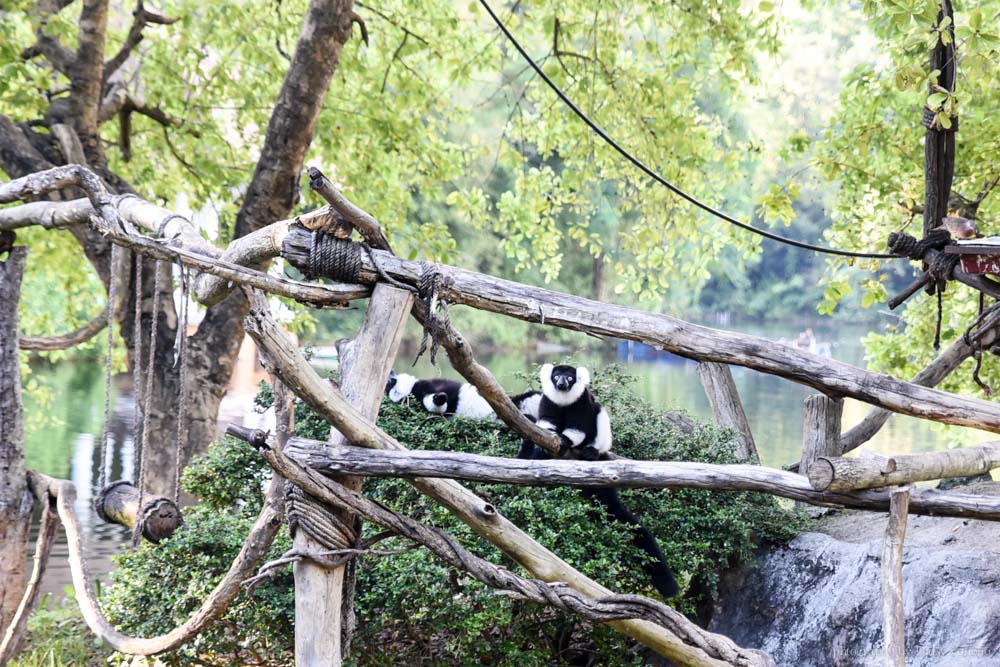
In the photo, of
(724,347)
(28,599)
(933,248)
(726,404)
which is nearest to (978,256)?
(933,248)

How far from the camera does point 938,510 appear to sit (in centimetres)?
300

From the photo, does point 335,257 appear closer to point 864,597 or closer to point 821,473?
point 821,473

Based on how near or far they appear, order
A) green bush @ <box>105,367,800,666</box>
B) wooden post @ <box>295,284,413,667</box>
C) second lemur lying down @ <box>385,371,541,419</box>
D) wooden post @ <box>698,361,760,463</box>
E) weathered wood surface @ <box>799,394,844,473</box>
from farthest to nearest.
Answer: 1. wooden post @ <box>698,361,760,463</box>
2. second lemur lying down @ <box>385,371,541,419</box>
3. weathered wood surface @ <box>799,394,844,473</box>
4. green bush @ <box>105,367,800,666</box>
5. wooden post @ <box>295,284,413,667</box>

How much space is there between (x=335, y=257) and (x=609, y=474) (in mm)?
1144

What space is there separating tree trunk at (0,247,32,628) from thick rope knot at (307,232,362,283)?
2207 mm

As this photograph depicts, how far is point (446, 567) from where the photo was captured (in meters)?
4.08

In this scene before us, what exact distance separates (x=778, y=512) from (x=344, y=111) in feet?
14.3

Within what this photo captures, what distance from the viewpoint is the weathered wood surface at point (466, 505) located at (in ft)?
8.94

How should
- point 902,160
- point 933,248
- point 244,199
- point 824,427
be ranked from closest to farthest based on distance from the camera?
1. point 933,248
2. point 824,427
3. point 902,160
4. point 244,199

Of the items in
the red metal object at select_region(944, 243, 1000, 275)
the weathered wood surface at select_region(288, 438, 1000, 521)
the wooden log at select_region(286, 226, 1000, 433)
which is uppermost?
the red metal object at select_region(944, 243, 1000, 275)

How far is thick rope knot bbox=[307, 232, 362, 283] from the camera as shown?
9.41ft

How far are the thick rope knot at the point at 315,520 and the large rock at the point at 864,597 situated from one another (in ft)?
7.82

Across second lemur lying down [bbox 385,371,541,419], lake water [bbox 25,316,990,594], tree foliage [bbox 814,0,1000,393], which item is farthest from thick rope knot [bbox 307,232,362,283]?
lake water [bbox 25,316,990,594]

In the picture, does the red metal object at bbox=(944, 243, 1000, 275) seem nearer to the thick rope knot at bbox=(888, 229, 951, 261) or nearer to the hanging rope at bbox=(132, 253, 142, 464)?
the thick rope knot at bbox=(888, 229, 951, 261)
